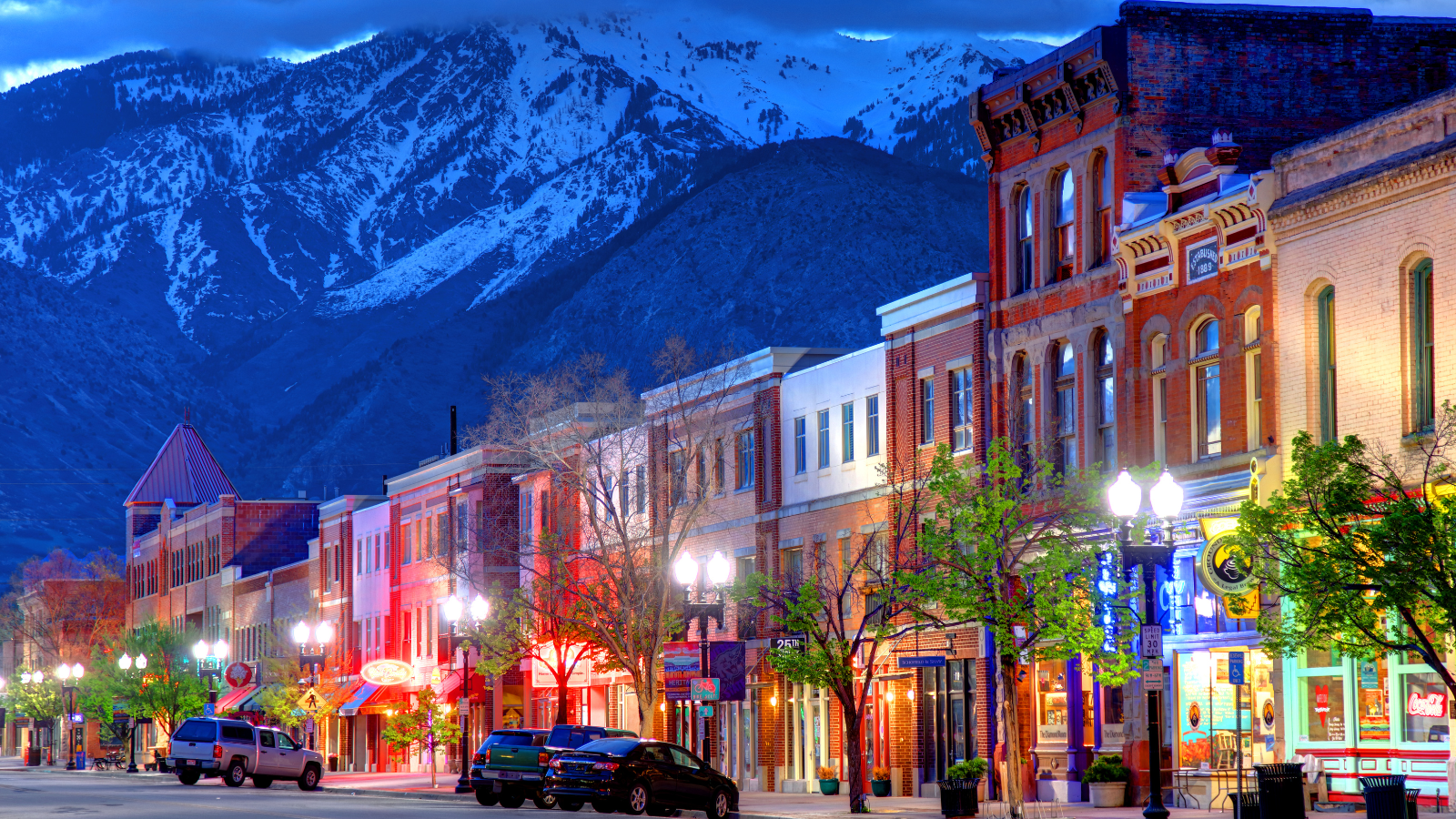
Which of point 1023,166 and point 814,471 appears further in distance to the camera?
point 814,471

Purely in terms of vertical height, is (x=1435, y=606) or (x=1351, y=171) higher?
(x=1351, y=171)

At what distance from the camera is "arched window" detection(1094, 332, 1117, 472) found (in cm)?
4034

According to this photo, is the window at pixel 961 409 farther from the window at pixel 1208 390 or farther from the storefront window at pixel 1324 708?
the storefront window at pixel 1324 708

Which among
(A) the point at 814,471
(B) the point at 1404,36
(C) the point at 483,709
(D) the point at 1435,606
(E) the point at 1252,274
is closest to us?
(D) the point at 1435,606

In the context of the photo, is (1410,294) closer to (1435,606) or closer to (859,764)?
(1435,606)

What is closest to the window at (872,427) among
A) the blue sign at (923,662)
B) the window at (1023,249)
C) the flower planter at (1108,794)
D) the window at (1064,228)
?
the blue sign at (923,662)

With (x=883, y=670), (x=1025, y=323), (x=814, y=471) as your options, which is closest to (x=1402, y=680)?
(x=1025, y=323)

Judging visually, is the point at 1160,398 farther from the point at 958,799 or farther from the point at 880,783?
the point at 880,783

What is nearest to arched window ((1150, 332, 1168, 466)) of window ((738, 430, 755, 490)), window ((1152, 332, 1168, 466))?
window ((1152, 332, 1168, 466))

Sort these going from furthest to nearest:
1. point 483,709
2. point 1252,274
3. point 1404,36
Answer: point 483,709 → point 1404,36 → point 1252,274

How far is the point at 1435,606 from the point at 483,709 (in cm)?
5252

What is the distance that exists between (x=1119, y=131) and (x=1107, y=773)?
483 inches

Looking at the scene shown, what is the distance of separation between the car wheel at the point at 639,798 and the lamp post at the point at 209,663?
5485 cm

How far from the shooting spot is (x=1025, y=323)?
4350 cm
